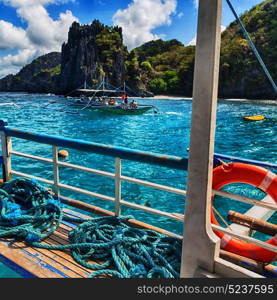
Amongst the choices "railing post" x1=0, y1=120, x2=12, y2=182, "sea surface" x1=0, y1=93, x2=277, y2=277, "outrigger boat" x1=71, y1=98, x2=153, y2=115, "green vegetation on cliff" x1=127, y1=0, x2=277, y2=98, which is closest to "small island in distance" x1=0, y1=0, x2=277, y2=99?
"green vegetation on cliff" x1=127, y1=0, x2=277, y2=98

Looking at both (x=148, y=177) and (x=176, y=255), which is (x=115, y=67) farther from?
(x=176, y=255)

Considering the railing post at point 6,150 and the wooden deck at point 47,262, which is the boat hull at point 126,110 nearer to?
the railing post at point 6,150

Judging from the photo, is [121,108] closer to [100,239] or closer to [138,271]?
[100,239]

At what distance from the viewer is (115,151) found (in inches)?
106

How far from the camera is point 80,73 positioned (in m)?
79.9

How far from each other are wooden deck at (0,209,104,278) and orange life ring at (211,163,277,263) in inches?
44.9

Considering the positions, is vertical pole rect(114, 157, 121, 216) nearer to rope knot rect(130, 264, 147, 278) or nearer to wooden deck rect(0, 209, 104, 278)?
wooden deck rect(0, 209, 104, 278)

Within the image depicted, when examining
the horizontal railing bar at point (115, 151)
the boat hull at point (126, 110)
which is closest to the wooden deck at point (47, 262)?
the horizontal railing bar at point (115, 151)

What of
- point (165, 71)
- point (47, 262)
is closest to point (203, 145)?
point (47, 262)

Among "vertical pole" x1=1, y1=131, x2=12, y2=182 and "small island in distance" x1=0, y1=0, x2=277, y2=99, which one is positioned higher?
"small island in distance" x1=0, y1=0, x2=277, y2=99

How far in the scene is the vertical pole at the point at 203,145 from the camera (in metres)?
1.45

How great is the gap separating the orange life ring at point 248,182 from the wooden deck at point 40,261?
1.14 meters

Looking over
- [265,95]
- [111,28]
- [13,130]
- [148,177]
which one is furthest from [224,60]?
[13,130]

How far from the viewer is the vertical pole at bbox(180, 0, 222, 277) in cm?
145
